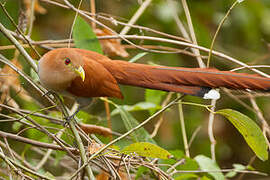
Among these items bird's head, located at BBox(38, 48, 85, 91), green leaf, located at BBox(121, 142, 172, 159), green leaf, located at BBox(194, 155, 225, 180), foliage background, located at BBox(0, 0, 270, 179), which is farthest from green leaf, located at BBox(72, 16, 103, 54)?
foliage background, located at BBox(0, 0, 270, 179)

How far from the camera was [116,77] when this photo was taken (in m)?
2.36

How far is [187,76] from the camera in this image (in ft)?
6.92

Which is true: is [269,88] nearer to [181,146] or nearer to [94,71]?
[94,71]

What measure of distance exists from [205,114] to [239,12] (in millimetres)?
1291

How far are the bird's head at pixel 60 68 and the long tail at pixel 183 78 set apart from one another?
21 cm

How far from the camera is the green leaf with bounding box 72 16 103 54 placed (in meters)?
2.75

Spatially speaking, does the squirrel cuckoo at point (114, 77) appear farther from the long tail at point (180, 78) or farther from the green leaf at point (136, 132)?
the green leaf at point (136, 132)

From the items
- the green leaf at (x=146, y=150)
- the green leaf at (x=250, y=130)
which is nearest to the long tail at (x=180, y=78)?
the green leaf at (x=250, y=130)

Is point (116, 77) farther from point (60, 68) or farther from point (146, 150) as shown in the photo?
point (146, 150)

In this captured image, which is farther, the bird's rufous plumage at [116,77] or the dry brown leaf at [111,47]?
the dry brown leaf at [111,47]

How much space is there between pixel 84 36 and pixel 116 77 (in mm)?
556

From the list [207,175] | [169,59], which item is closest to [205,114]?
[169,59]

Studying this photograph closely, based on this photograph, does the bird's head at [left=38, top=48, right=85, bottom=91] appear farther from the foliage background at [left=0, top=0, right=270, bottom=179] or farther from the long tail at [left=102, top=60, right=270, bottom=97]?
the foliage background at [left=0, top=0, right=270, bottom=179]

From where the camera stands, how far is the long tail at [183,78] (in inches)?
75.5
